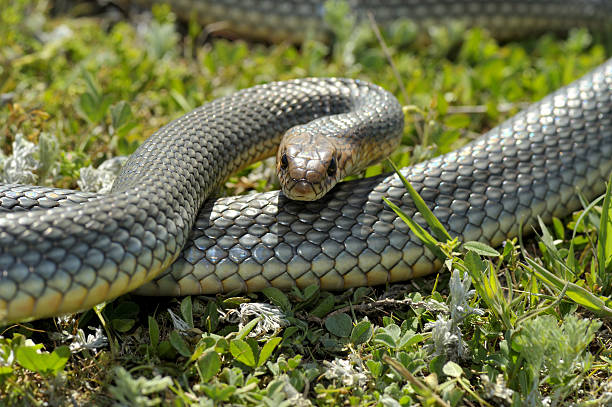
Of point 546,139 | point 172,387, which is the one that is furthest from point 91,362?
point 546,139

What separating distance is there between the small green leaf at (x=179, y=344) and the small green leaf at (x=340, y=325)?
0.85 m

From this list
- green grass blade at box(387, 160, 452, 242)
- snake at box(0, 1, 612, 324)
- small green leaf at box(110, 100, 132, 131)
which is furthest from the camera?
small green leaf at box(110, 100, 132, 131)

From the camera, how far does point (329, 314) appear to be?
13.3 ft

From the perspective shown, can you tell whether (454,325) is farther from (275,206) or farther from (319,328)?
(275,206)

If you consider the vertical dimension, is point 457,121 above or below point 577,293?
above

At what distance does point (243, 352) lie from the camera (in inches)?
→ 141

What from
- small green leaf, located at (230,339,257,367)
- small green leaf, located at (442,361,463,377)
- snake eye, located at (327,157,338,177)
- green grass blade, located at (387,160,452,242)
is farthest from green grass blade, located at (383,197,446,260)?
small green leaf, located at (230,339,257,367)

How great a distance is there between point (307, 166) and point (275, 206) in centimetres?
33

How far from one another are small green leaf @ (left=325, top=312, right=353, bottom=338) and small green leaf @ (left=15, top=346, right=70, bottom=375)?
148 centimetres

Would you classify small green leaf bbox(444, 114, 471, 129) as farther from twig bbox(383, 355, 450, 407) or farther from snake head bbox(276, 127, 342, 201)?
twig bbox(383, 355, 450, 407)

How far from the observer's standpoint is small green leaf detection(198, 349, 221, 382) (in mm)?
3424

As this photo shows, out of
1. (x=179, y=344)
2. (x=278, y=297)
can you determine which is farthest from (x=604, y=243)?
(x=179, y=344)

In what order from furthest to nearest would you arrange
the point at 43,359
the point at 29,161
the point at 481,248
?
the point at 29,161 → the point at 481,248 → the point at 43,359

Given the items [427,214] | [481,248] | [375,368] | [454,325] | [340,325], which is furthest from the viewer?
[427,214]
